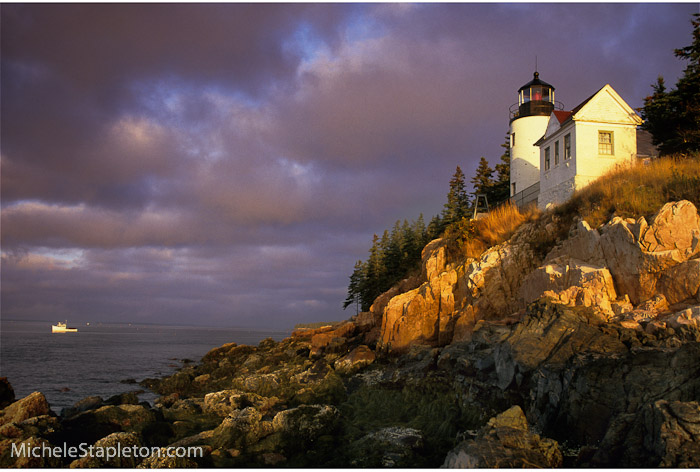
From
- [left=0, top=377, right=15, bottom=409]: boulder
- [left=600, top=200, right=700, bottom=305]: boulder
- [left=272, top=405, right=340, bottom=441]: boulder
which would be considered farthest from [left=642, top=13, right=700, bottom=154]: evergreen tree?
[left=0, top=377, right=15, bottom=409]: boulder

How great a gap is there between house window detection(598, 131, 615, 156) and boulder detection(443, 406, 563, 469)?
1989cm

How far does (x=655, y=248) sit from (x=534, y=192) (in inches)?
584

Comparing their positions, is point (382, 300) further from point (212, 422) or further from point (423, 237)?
point (212, 422)

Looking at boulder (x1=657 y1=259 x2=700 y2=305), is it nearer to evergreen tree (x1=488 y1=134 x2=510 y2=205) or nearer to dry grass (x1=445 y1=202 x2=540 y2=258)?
dry grass (x1=445 y1=202 x2=540 y2=258)

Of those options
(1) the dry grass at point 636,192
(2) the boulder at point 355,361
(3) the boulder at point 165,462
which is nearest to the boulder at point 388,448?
(3) the boulder at point 165,462

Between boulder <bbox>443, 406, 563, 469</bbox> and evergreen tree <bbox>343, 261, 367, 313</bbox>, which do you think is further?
evergreen tree <bbox>343, 261, 367, 313</bbox>

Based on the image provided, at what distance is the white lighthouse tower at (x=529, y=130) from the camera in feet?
112

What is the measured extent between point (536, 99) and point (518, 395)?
29.9 meters

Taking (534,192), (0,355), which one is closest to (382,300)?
(534,192)

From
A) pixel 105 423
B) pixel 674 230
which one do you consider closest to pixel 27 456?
pixel 105 423

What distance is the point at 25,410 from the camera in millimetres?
15414

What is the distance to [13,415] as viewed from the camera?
1531cm

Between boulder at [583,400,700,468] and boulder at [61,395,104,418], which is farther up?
boulder at [583,400,700,468]

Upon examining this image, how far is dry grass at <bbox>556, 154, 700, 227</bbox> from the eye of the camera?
51.8ft
